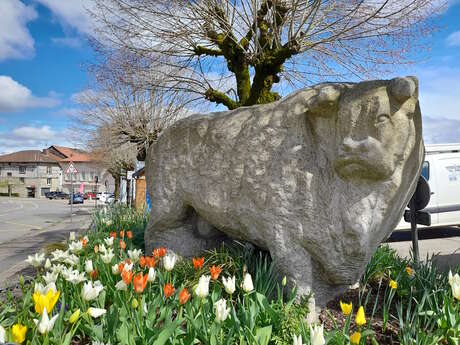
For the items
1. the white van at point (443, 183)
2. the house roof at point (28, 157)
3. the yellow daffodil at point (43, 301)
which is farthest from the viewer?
the house roof at point (28, 157)

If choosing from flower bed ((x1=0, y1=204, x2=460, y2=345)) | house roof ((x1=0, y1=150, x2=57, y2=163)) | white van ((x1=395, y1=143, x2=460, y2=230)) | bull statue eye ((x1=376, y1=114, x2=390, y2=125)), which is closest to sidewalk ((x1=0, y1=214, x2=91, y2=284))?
flower bed ((x1=0, y1=204, x2=460, y2=345))

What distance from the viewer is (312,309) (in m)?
2.90

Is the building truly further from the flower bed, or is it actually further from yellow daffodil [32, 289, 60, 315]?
yellow daffodil [32, 289, 60, 315]

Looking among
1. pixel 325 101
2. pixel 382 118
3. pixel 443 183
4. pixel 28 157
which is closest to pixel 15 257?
pixel 325 101

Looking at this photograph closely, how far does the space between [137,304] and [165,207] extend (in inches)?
73.3

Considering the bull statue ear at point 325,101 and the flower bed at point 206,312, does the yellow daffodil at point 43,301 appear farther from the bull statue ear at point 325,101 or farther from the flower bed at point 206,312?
the bull statue ear at point 325,101

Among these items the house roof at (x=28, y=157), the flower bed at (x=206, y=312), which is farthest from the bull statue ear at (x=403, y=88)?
the house roof at (x=28, y=157)

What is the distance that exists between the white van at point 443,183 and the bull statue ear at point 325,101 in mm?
6973

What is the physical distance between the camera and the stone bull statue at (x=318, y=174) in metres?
2.65

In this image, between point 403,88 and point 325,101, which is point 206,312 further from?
point 403,88

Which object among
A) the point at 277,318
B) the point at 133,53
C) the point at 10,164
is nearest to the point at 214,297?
the point at 277,318

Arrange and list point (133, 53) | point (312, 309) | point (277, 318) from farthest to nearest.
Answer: point (133, 53)
point (312, 309)
point (277, 318)

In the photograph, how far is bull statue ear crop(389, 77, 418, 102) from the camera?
2479 mm

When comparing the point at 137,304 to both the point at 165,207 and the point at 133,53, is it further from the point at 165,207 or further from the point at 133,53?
the point at 133,53
